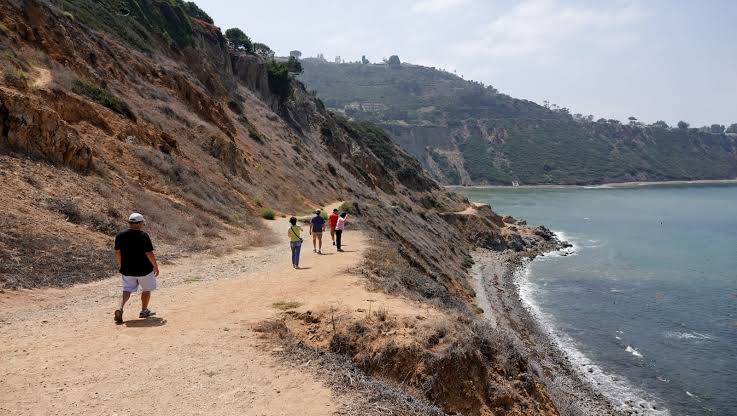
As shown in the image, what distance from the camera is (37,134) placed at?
16.8 meters

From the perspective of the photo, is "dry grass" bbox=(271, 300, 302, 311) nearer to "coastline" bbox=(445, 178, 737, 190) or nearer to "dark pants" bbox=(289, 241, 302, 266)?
"dark pants" bbox=(289, 241, 302, 266)

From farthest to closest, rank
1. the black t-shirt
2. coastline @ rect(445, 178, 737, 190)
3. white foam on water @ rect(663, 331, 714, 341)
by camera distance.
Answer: coastline @ rect(445, 178, 737, 190) → white foam on water @ rect(663, 331, 714, 341) → the black t-shirt

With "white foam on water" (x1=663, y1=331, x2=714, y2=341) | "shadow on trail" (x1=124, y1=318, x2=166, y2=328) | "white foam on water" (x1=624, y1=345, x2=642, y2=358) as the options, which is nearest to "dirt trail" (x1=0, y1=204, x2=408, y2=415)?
"shadow on trail" (x1=124, y1=318, x2=166, y2=328)

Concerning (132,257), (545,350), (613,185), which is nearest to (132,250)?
(132,257)

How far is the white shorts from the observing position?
8867 mm

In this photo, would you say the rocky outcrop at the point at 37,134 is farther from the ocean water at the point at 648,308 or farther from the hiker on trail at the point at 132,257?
the ocean water at the point at 648,308

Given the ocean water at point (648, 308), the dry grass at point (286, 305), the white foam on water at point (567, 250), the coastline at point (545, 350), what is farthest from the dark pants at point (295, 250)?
the white foam on water at point (567, 250)

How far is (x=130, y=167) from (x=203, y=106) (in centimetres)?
1796

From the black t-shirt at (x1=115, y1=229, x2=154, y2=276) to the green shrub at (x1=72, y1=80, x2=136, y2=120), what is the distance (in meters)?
17.6

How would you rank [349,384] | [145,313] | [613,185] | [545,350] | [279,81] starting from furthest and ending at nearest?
1. [613,185]
2. [279,81]
3. [545,350]
4. [145,313]
5. [349,384]

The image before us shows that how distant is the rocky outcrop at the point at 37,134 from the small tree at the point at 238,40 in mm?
62028

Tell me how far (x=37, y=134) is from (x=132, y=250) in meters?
10.8

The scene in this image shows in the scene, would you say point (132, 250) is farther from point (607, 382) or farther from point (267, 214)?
point (607, 382)

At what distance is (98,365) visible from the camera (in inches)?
278
